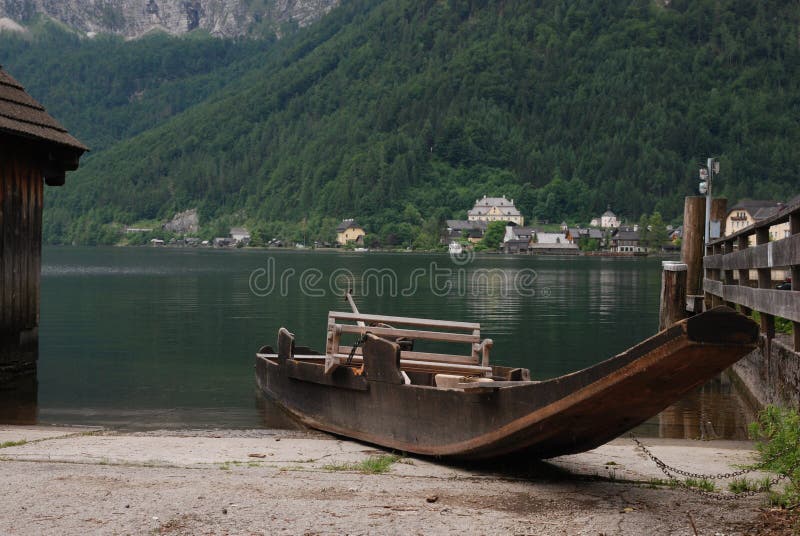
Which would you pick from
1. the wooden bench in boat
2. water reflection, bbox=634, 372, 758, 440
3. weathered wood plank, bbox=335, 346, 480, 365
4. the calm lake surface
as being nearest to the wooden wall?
the calm lake surface

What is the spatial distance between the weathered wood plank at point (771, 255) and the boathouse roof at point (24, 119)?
13804 mm

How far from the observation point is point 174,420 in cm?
1900

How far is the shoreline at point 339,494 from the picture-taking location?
8.27 m

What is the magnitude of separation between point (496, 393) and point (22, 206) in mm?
13499

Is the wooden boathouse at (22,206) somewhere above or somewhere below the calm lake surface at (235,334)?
above

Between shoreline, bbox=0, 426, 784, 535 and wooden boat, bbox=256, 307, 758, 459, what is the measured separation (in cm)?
45

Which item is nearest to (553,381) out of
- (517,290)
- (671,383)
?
(671,383)

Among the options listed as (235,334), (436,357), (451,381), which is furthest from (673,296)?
(235,334)

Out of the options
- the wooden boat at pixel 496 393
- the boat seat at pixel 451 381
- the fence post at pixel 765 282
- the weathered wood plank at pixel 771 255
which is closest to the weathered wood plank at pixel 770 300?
the fence post at pixel 765 282

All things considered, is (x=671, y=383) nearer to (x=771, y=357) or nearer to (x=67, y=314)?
(x=771, y=357)

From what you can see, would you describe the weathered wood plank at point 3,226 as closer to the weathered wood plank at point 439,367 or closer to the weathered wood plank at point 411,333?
the weathered wood plank at point 439,367

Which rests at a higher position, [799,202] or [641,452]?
[799,202]

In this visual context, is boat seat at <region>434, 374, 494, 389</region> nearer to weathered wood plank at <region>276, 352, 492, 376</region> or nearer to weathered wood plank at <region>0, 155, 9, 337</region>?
weathered wood plank at <region>276, 352, 492, 376</region>

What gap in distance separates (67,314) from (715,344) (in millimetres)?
42898
